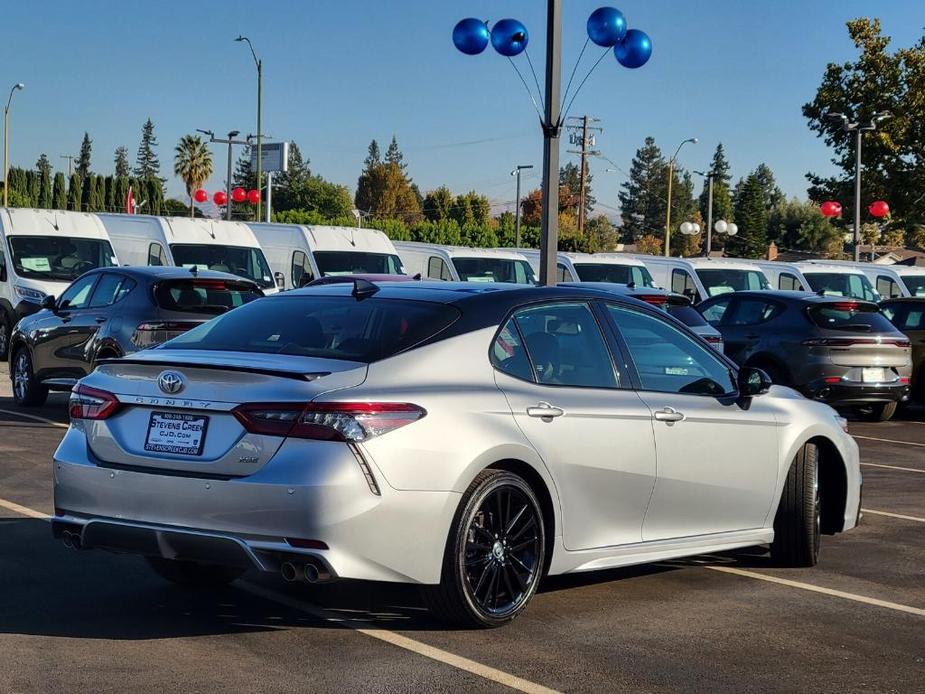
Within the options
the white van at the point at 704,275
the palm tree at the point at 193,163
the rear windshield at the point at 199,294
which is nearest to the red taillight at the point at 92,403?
the rear windshield at the point at 199,294

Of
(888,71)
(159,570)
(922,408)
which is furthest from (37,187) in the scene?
(159,570)

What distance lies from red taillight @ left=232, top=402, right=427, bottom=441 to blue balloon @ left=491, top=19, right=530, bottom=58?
41.3ft

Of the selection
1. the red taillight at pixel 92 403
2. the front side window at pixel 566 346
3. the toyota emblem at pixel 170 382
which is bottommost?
the red taillight at pixel 92 403

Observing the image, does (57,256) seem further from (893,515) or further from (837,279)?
(893,515)

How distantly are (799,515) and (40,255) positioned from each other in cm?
1844

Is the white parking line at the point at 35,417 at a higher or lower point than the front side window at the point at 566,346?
lower

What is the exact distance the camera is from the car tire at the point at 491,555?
6.04 metres

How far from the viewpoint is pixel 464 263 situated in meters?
29.3

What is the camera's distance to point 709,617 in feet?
22.0

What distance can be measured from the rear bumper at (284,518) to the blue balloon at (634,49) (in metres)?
12.7

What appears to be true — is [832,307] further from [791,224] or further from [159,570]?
[791,224]

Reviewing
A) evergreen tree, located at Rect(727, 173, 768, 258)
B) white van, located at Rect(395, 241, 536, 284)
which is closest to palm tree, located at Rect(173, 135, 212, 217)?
evergreen tree, located at Rect(727, 173, 768, 258)

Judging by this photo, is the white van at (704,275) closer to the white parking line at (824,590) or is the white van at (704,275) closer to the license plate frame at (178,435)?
the white parking line at (824,590)

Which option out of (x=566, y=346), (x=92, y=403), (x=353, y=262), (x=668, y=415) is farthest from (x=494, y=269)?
(x=92, y=403)
